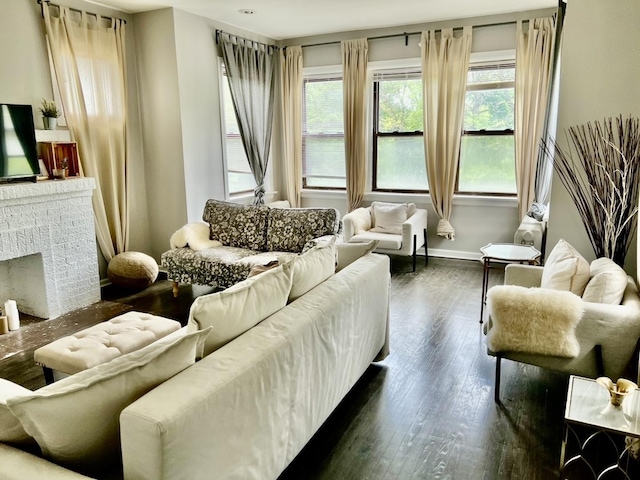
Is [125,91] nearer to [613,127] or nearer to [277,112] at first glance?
[277,112]

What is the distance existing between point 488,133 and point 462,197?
2.56ft

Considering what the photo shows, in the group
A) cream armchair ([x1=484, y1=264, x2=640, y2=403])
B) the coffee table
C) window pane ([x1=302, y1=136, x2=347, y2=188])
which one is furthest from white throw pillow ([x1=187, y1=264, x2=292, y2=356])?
window pane ([x1=302, y1=136, x2=347, y2=188])

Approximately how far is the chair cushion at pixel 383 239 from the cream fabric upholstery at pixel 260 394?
2422 millimetres

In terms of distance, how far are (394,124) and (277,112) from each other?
1.63 meters

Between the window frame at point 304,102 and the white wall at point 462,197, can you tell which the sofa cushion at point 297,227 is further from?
the window frame at point 304,102

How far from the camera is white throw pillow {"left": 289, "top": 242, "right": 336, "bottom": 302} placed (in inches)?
87.0

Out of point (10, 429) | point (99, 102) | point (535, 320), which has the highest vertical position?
point (99, 102)

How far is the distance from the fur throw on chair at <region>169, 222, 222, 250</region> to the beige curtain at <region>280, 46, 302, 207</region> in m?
2.09

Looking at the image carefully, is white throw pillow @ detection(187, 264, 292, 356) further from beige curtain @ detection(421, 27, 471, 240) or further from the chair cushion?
beige curtain @ detection(421, 27, 471, 240)

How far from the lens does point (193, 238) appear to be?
4.42 meters

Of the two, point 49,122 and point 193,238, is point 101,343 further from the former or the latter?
point 49,122

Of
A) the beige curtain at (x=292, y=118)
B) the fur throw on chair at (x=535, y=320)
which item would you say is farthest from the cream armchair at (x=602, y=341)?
the beige curtain at (x=292, y=118)

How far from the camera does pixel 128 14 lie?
470 centimetres

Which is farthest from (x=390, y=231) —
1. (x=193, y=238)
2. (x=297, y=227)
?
(x=193, y=238)
